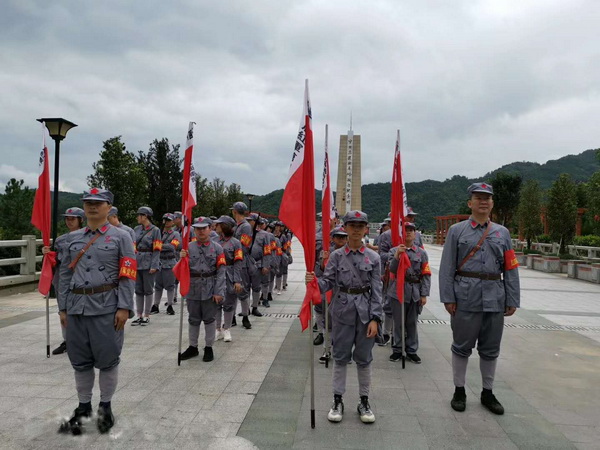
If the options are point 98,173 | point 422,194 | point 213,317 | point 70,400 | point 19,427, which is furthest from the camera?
point 422,194

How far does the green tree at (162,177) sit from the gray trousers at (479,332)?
939 inches

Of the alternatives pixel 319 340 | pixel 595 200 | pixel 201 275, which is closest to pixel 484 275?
pixel 319 340

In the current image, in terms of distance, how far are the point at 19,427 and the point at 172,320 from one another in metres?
4.27

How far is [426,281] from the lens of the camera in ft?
18.2

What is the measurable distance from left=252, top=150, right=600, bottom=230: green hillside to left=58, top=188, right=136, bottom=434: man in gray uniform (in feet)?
242

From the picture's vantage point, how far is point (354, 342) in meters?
3.76

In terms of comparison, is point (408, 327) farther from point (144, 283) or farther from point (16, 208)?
point (16, 208)

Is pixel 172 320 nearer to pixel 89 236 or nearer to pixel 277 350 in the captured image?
pixel 277 350

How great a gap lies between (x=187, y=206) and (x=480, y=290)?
3518 millimetres

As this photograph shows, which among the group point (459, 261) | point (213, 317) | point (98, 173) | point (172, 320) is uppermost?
point (98, 173)

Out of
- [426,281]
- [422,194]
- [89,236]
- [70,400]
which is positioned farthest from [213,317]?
[422,194]

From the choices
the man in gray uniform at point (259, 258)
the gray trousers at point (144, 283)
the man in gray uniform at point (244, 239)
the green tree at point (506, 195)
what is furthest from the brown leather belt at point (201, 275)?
the green tree at point (506, 195)

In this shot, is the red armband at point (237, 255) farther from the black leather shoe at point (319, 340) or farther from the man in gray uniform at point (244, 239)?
the black leather shoe at point (319, 340)

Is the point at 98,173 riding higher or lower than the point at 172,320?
higher
